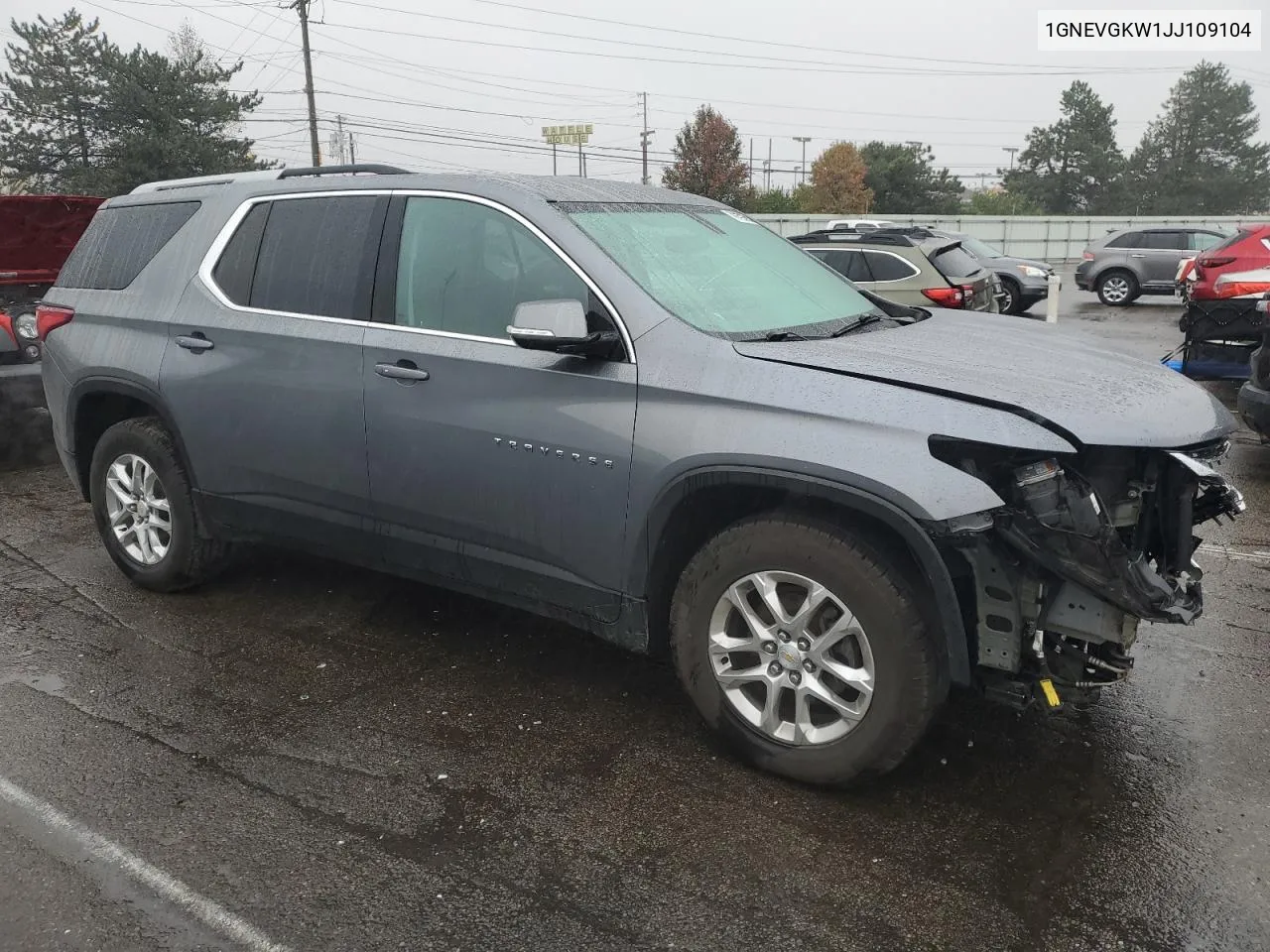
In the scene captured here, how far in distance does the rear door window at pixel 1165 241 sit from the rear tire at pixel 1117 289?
73 centimetres

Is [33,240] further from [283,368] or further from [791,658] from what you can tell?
[791,658]

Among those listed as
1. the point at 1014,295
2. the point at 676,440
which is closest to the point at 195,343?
the point at 676,440

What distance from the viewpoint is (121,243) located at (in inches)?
190

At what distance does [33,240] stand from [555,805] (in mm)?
7796

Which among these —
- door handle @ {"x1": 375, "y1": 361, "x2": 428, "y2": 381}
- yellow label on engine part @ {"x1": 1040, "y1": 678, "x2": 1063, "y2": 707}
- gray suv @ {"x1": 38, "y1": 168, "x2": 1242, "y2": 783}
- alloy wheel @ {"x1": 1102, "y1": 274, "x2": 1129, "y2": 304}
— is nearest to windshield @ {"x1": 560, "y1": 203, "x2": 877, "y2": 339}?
gray suv @ {"x1": 38, "y1": 168, "x2": 1242, "y2": 783}

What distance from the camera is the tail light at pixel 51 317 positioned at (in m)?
4.92

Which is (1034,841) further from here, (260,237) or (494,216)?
(260,237)

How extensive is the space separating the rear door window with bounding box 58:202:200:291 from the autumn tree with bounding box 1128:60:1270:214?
8246 cm

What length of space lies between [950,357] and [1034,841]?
4.73ft

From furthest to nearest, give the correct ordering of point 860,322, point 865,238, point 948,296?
1. point 865,238
2. point 948,296
3. point 860,322

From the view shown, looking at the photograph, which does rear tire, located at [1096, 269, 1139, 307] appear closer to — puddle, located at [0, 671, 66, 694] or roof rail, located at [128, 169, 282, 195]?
roof rail, located at [128, 169, 282, 195]

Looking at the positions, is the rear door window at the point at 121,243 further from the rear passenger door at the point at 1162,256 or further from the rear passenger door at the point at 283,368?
the rear passenger door at the point at 1162,256

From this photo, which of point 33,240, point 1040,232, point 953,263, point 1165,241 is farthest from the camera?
point 1040,232

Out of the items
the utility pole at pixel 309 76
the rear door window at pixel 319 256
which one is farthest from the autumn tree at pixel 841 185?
the rear door window at pixel 319 256
